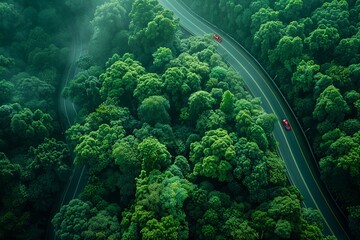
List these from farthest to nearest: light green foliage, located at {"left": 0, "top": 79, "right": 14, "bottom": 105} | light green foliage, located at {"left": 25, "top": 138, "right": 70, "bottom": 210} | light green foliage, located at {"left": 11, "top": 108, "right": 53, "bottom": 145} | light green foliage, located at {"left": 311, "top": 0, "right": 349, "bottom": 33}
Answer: light green foliage, located at {"left": 0, "top": 79, "right": 14, "bottom": 105}, light green foliage, located at {"left": 311, "top": 0, "right": 349, "bottom": 33}, light green foliage, located at {"left": 11, "top": 108, "right": 53, "bottom": 145}, light green foliage, located at {"left": 25, "top": 138, "right": 70, "bottom": 210}

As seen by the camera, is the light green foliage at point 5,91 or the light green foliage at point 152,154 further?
the light green foliage at point 5,91

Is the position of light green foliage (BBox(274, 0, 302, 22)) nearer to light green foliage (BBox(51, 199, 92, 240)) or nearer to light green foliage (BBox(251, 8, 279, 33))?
light green foliage (BBox(251, 8, 279, 33))

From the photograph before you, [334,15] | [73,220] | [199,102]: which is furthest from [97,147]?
[334,15]

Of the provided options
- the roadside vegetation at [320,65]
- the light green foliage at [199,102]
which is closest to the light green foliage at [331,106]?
the roadside vegetation at [320,65]

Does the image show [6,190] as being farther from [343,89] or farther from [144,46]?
[343,89]

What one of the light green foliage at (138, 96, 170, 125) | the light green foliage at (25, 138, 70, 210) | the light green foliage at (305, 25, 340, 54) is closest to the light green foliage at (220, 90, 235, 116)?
the light green foliage at (138, 96, 170, 125)

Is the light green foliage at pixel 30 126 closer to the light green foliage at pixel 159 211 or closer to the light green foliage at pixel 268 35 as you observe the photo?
the light green foliage at pixel 159 211

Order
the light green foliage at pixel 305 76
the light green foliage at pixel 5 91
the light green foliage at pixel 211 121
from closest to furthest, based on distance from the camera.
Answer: the light green foliage at pixel 211 121
the light green foliage at pixel 305 76
the light green foliage at pixel 5 91
